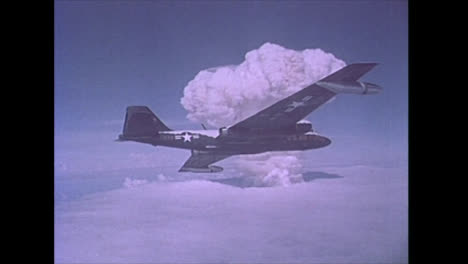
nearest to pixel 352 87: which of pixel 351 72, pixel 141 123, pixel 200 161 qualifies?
pixel 351 72

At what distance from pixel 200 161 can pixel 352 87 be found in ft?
3.91

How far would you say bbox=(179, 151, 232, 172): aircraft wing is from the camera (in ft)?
14.6

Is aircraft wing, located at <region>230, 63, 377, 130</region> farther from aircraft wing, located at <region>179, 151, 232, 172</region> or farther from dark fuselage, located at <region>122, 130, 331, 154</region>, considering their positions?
aircraft wing, located at <region>179, 151, 232, 172</region>

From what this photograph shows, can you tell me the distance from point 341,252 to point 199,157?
1187 millimetres

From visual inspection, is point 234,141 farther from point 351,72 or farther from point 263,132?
point 351,72

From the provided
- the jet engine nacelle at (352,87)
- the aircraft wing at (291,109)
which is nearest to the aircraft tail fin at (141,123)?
the aircraft wing at (291,109)

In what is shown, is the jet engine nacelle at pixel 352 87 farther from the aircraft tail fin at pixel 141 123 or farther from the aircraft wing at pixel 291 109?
the aircraft tail fin at pixel 141 123

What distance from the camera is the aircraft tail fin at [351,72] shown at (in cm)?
454

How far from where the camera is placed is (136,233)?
14.2ft

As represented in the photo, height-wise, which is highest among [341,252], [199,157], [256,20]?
[256,20]

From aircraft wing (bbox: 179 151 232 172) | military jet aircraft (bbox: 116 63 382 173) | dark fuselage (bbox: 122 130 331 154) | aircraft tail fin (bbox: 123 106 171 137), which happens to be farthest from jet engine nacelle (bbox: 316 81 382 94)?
aircraft tail fin (bbox: 123 106 171 137)
